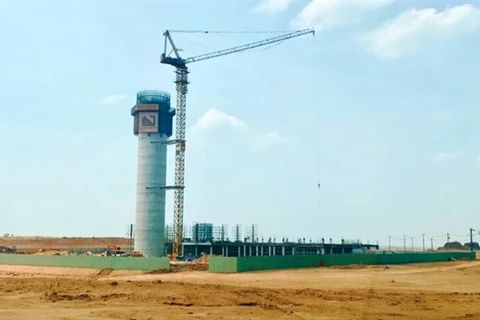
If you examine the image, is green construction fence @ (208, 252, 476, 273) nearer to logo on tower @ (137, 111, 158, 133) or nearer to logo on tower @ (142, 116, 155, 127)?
logo on tower @ (137, 111, 158, 133)

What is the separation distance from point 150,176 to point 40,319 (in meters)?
62.8

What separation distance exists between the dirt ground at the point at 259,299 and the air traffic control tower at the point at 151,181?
38.6 metres

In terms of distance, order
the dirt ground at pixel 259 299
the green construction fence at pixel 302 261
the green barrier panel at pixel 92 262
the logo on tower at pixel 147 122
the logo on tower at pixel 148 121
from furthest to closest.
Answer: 1. the logo on tower at pixel 148 121
2. the logo on tower at pixel 147 122
3. the green barrier panel at pixel 92 262
4. the green construction fence at pixel 302 261
5. the dirt ground at pixel 259 299

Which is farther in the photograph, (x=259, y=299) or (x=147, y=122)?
(x=147, y=122)

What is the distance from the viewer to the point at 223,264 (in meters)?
56.2

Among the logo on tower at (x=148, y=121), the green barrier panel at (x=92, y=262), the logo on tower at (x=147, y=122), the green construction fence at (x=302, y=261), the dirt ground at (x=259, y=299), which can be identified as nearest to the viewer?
the dirt ground at (x=259, y=299)

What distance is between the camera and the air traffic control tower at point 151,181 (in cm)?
8950

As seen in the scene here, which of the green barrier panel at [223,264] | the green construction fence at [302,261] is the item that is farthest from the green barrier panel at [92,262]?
the green construction fence at [302,261]

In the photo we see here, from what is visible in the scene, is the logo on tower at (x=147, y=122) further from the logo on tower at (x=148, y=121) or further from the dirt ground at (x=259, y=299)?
the dirt ground at (x=259, y=299)

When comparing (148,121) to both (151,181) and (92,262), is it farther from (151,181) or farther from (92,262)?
(92,262)

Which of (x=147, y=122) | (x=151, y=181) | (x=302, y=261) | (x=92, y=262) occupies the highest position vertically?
(x=147, y=122)

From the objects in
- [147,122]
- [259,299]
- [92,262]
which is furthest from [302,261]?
[147,122]

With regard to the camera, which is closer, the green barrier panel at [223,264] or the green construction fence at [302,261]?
the green barrier panel at [223,264]

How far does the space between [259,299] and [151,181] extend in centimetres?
5791
